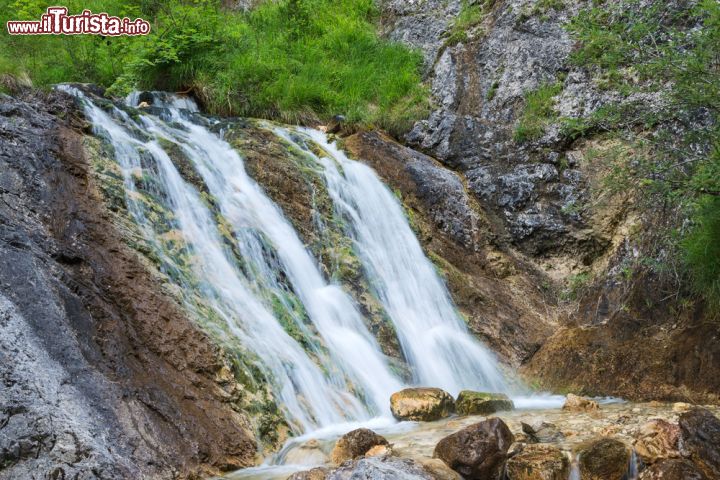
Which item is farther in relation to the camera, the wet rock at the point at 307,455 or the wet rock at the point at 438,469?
the wet rock at the point at 307,455

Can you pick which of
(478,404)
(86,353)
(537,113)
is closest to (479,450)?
(478,404)

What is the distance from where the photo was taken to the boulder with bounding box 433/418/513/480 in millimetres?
3871

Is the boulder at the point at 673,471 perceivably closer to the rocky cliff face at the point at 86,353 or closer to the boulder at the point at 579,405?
the boulder at the point at 579,405

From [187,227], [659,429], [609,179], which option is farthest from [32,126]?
[659,429]

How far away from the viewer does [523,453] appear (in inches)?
155

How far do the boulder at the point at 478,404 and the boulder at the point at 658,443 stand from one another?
164cm

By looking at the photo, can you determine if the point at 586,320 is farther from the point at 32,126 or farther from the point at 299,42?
the point at 299,42

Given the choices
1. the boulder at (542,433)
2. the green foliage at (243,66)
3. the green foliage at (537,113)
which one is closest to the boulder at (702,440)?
the boulder at (542,433)

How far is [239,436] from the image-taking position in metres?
4.46

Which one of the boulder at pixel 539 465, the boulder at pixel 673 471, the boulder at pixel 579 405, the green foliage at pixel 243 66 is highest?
the green foliage at pixel 243 66

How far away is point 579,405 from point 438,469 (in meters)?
2.35

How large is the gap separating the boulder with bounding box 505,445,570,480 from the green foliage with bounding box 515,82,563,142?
6.51 meters

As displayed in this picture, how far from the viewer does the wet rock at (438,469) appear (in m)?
3.67

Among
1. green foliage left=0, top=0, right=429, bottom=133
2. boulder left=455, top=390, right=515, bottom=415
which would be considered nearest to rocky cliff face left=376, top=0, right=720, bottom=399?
green foliage left=0, top=0, right=429, bottom=133
